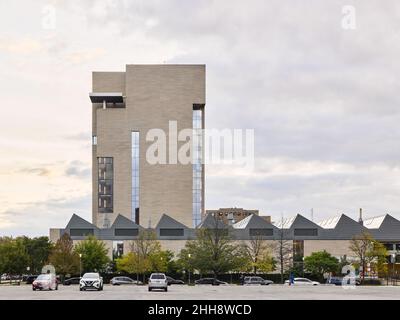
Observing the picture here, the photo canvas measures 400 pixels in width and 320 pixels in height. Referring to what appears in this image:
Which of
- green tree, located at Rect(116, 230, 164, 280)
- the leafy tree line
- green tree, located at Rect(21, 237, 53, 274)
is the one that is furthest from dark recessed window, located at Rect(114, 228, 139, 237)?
green tree, located at Rect(21, 237, 53, 274)

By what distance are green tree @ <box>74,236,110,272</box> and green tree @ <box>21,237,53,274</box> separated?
642 centimetres

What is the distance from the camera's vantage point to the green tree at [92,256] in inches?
4301

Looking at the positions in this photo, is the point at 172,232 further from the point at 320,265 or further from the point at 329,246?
the point at 320,265

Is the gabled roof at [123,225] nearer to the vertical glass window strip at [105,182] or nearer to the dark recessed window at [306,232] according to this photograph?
the dark recessed window at [306,232]

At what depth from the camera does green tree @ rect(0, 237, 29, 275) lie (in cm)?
10200

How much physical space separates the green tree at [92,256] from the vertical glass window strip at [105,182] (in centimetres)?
6618

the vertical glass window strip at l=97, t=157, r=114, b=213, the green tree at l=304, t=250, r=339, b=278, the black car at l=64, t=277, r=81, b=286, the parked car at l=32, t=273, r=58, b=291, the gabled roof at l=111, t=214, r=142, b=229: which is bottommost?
the black car at l=64, t=277, r=81, b=286

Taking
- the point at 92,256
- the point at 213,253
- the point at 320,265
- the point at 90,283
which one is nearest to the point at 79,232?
the point at 92,256

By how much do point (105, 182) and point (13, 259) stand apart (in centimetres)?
7795

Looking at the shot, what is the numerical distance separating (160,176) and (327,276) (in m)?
74.2

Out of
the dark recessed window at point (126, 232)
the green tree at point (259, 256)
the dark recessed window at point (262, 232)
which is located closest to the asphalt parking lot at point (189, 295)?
the green tree at point (259, 256)

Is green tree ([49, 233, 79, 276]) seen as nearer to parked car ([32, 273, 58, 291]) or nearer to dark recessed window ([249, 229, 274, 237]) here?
dark recessed window ([249, 229, 274, 237])
